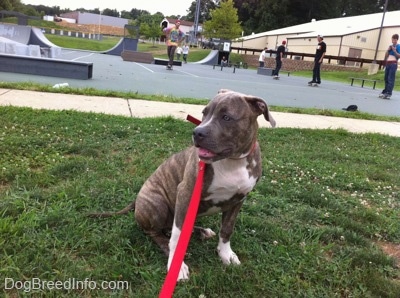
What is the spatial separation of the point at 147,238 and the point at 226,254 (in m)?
0.65

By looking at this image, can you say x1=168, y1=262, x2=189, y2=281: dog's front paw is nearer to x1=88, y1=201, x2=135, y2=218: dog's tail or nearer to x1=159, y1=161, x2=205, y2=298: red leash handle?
x1=159, y1=161, x2=205, y2=298: red leash handle

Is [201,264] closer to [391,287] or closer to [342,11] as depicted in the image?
[391,287]

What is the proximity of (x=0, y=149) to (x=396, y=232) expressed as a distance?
4.39m

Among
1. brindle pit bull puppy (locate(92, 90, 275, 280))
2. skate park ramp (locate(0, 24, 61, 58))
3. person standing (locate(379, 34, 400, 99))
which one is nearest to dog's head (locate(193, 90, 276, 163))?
brindle pit bull puppy (locate(92, 90, 275, 280))

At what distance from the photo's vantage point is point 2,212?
3.09 m

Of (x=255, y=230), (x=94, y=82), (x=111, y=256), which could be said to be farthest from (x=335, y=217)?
(x=94, y=82)

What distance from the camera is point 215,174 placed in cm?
251

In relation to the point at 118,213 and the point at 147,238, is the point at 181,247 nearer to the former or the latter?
the point at 147,238

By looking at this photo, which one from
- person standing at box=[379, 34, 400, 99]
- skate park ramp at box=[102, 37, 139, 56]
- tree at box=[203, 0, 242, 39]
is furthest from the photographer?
tree at box=[203, 0, 242, 39]

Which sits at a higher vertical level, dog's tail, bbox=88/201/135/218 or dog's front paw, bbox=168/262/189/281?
dog's tail, bbox=88/201/135/218

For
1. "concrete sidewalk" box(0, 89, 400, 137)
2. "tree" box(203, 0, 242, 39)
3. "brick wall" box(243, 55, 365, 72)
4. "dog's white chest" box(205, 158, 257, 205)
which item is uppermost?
"tree" box(203, 0, 242, 39)

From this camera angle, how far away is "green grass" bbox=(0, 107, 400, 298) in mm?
2568

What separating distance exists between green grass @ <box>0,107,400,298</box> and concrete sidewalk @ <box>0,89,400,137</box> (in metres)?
0.92

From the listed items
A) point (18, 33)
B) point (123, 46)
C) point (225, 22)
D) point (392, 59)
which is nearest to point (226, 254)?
point (392, 59)
